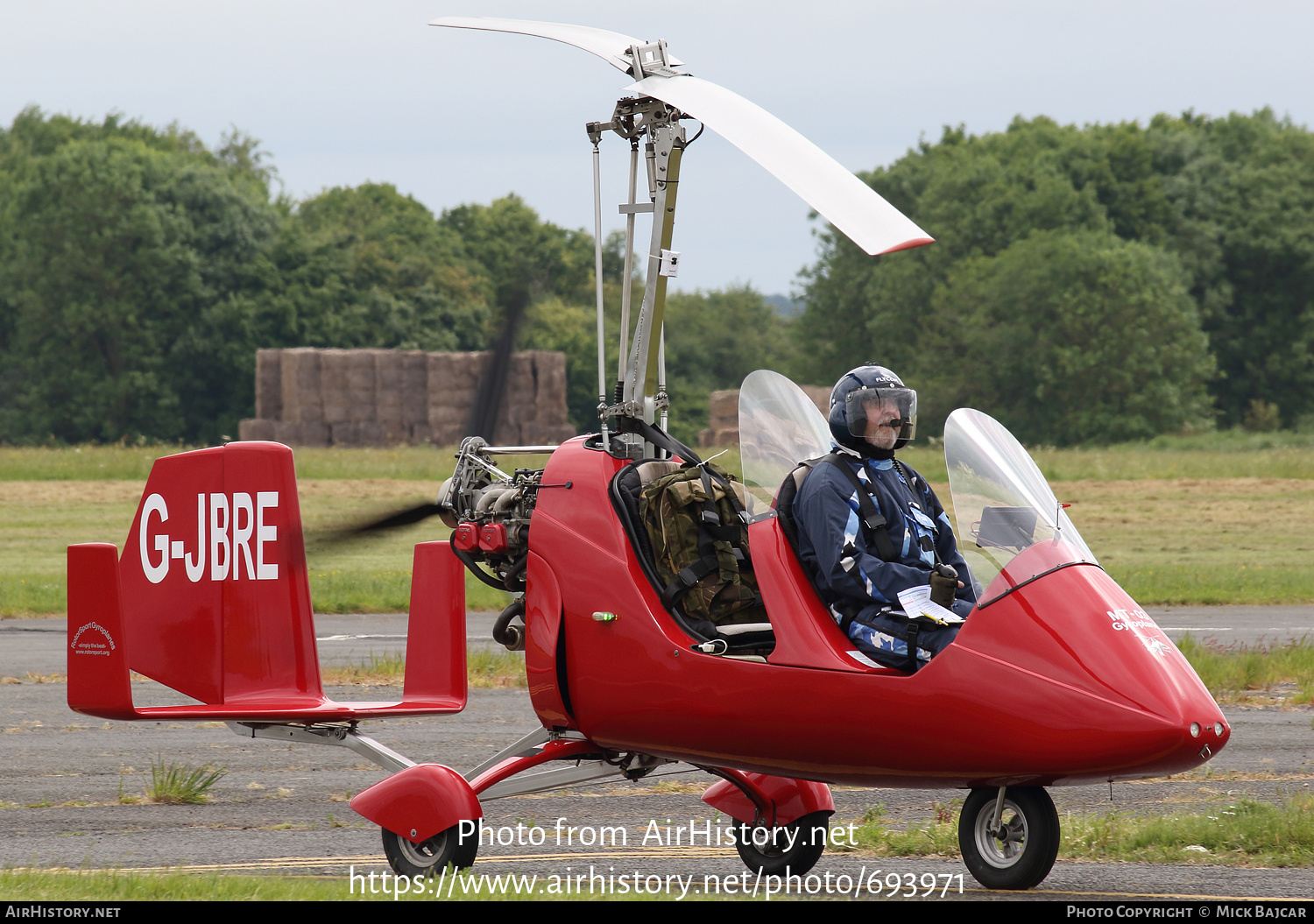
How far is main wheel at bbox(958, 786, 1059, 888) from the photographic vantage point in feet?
18.2

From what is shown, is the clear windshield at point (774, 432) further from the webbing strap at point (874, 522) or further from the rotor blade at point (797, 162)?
the rotor blade at point (797, 162)

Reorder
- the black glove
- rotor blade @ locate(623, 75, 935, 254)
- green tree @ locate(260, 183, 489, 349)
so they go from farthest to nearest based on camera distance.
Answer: green tree @ locate(260, 183, 489, 349)
the black glove
rotor blade @ locate(623, 75, 935, 254)

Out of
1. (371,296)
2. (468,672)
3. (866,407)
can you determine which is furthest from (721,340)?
(866,407)

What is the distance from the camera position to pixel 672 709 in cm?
599

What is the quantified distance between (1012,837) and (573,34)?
3.92 m

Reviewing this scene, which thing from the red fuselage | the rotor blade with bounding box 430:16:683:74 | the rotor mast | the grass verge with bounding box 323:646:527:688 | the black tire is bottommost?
the grass verge with bounding box 323:646:527:688

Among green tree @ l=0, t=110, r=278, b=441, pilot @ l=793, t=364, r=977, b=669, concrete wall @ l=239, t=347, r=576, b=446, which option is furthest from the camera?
green tree @ l=0, t=110, r=278, b=441

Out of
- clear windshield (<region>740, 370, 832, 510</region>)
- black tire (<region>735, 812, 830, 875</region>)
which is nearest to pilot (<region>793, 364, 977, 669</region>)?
clear windshield (<region>740, 370, 832, 510</region>)

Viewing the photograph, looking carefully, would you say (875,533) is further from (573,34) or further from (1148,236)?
(1148,236)

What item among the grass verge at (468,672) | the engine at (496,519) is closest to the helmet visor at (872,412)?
the engine at (496,519)

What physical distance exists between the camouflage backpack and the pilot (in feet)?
1.64

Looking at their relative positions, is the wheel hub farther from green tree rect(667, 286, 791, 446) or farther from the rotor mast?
green tree rect(667, 286, 791, 446)

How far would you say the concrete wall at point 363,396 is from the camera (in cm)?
4950

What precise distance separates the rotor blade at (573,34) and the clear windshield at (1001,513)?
7.27 feet
